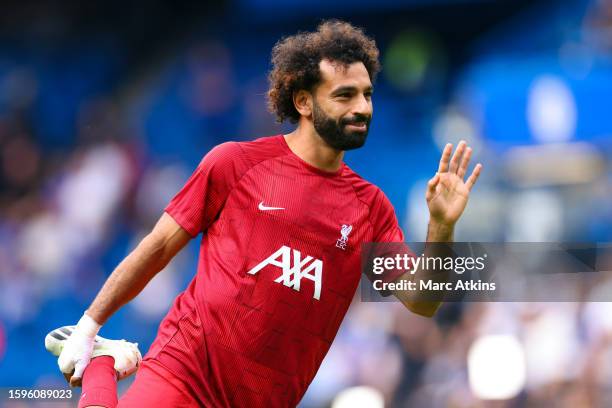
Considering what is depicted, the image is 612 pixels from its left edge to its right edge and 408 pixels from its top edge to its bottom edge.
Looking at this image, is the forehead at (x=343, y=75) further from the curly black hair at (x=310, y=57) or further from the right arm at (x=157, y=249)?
the right arm at (x=157, y=249)

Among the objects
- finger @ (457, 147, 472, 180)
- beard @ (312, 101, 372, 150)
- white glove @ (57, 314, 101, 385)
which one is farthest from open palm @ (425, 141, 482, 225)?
white glove @ (57, 314, 101, 385)

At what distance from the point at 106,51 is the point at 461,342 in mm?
5332

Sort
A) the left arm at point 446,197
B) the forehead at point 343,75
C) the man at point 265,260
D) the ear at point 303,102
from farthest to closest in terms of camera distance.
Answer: the ear at point 303,102 → the forehead at point 343,75 → the left arm at point 446,197 → the man at point 265,260

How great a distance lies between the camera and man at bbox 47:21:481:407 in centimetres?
415

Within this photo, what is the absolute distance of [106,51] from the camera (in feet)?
35.3

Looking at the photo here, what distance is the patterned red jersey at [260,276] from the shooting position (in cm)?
415

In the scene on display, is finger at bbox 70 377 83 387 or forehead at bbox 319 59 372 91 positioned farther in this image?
forehead at bbox 319 59 372 91

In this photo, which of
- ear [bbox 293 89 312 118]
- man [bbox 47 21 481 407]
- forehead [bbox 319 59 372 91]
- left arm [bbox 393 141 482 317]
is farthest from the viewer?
ear [bbox 293 89 312 118]

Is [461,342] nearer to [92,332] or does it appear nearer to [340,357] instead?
[340,357]

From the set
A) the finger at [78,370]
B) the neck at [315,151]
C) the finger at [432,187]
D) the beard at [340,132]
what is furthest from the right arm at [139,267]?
the finger at [432,187]

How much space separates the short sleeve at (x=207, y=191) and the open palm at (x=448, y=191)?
2.95 feet

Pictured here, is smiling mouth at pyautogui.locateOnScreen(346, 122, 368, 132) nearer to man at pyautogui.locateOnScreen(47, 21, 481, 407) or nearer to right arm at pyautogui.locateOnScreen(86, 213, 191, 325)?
man at pyautogui.locateOnScreen(47, 21, 481, 407)

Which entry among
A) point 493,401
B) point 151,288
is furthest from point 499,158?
point 151,288

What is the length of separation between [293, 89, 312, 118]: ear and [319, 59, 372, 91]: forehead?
97mm
